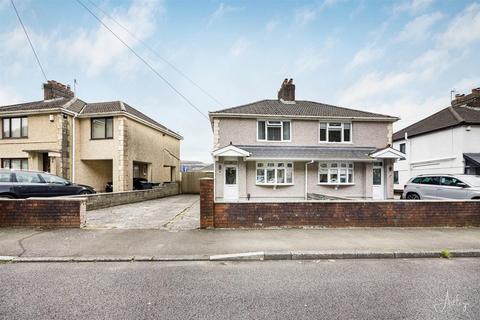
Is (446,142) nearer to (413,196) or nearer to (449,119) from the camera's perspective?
(449,119)

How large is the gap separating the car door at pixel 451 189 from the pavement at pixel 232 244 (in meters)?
4.09

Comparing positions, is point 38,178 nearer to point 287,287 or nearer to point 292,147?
point 287,287

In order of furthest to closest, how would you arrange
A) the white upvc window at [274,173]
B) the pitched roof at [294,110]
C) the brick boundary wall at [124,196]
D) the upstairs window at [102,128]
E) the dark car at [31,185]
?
the upstairs window at [102,128], the pitched roof at [294,110], the white upvc window at [274,173], the brick boundary wall at [124,196], the dark car at [31,185]

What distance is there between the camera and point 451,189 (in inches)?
407

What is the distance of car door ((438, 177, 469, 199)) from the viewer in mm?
9891

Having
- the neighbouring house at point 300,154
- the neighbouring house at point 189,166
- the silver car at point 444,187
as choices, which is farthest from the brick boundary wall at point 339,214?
the neighbouring house at point 189,166

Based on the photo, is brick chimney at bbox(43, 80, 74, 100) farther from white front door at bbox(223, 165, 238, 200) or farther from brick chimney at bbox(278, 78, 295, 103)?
brick chimney at bbox(278, 78, 295, 103)

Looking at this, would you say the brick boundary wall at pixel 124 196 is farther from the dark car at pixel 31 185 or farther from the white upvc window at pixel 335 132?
the white upvc window at pixel 335 132

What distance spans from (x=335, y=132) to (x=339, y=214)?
9.30 meters

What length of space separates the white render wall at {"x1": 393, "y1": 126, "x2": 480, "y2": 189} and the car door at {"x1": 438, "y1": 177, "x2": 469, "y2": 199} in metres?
7.08

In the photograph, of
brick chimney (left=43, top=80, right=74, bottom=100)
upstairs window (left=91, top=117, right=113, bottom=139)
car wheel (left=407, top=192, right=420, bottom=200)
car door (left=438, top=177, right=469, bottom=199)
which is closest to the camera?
car door (left=438, top=177, right=469, bottom=199)

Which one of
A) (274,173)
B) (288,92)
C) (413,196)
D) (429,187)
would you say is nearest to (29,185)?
(274,173)

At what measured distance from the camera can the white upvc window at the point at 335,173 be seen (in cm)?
1410

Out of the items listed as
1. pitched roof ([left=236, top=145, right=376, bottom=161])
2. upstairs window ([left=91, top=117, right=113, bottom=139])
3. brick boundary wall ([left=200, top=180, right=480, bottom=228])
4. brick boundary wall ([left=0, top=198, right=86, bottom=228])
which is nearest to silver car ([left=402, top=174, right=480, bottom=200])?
pitched roof ([left=236, top=145, right=376, bottom=161])
